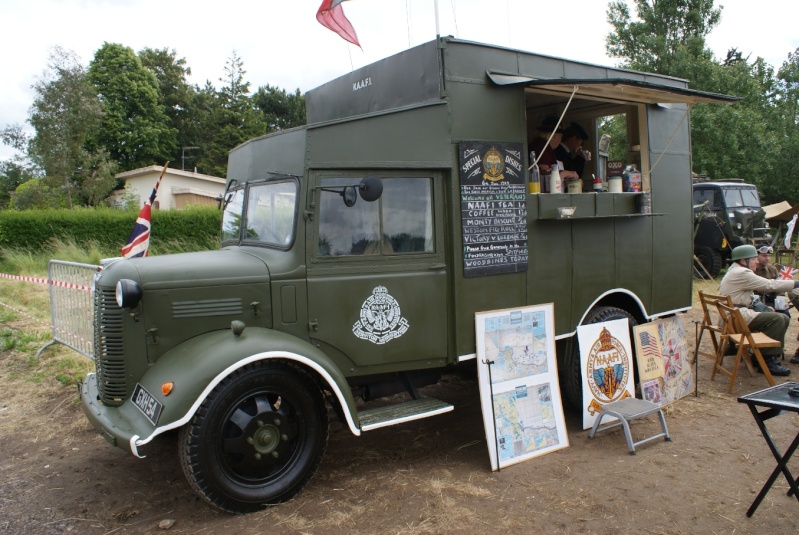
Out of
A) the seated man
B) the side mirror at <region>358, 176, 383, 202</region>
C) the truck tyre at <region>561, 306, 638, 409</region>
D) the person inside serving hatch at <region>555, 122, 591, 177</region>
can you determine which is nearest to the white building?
the person inside serving hatch at <region>555, 122, 591, 177</region>

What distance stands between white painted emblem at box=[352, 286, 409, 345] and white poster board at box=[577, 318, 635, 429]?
64.9 inches

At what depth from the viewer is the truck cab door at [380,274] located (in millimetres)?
4254

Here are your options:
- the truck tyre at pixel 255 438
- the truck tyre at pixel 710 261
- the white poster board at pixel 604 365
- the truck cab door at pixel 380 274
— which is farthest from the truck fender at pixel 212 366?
the truck tyre at pixel 710 261

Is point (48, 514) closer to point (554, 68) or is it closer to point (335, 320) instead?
point (335, 320)

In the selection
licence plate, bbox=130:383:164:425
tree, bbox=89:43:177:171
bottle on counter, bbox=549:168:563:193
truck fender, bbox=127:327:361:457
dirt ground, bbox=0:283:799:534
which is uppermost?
tree, bbox=89:43:177:171

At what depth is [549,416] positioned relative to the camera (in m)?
4.89

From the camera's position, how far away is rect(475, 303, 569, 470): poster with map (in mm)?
4582

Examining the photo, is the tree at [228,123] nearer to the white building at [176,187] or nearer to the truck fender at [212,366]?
the white building at [176,187]

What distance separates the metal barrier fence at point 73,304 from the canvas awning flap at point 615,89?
15.2ft

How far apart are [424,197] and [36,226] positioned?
15.5m

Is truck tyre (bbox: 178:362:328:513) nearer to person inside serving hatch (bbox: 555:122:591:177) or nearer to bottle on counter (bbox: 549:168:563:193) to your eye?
bottle on counter (bbox: 549:168:563:193)

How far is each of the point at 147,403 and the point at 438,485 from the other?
6.49 feet

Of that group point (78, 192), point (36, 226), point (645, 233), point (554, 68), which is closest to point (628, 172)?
point (645, 233)

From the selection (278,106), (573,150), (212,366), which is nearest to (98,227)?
(573,150)
